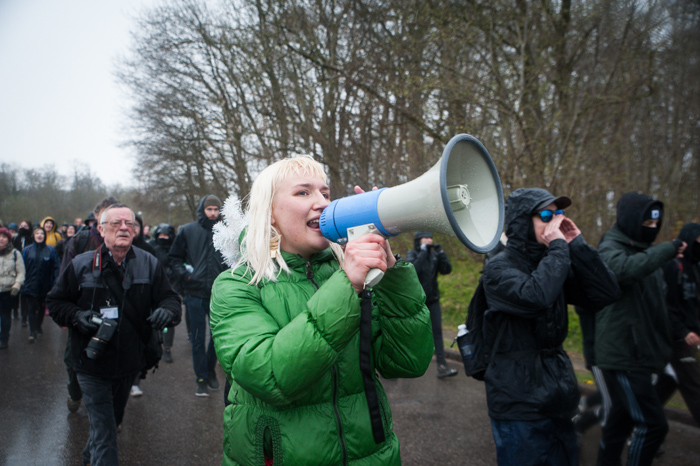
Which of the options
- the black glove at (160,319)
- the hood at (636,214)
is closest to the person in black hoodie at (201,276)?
the black glove at (160,319)

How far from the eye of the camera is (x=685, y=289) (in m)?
3.72

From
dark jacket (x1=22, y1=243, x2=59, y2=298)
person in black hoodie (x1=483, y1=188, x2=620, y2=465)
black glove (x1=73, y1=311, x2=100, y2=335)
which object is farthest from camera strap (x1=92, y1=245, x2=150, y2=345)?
dark jacket (x1=22, y1=243, x2=59, y2=298)

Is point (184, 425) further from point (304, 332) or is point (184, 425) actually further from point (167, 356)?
point (304, 332)

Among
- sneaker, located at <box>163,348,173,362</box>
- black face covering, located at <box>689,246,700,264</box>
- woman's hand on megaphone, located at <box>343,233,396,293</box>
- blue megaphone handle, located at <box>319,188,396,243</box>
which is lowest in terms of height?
sneaker, located at <box>163,348,173,362</box>

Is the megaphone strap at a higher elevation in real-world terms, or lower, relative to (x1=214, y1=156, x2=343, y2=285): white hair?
lower

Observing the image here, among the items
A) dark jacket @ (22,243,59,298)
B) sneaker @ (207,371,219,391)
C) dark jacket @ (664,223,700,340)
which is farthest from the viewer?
dark jacket @ (22,243,59,298)

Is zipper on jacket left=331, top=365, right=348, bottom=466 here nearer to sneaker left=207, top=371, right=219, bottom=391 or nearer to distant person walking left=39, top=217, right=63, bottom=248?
sneaker left=207, top=371, right=219, bottom=391

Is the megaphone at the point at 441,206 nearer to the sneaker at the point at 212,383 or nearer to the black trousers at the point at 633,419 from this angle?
the black trousers at the point at 633,419

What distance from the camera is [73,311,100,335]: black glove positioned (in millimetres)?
3000

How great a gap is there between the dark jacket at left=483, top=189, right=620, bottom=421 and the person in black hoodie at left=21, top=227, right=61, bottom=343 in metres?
7.37

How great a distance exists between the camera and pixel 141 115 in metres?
19.3

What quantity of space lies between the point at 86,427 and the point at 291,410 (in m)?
3.67

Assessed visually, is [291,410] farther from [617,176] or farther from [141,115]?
[141,115]

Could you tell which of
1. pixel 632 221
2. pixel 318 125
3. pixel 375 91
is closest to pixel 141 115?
pixel 318 125
